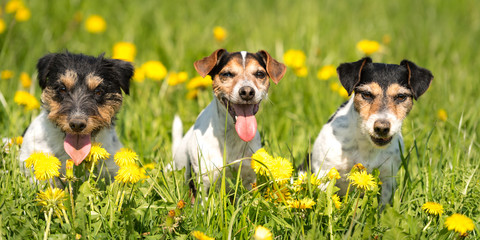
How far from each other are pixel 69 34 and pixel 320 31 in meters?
4.33

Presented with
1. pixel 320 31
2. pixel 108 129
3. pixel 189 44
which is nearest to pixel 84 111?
pixel 108 129

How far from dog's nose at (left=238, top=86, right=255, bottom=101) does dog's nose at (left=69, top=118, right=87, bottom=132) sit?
1352mm

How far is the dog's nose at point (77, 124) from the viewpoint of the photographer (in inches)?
162

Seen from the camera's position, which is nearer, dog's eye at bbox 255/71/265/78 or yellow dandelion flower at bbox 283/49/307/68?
dog's eye at bbox 255/71/265/78

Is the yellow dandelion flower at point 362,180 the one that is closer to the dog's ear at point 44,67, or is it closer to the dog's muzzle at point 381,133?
the dog's muzzle at point 381,133

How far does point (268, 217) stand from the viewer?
3.78 meters

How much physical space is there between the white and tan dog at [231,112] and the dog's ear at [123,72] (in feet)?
2.14

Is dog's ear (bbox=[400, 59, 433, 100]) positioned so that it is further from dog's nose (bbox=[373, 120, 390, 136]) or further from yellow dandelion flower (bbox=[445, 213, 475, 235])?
yellow dandelion flower (bbox=[445, 213, 475, 235])

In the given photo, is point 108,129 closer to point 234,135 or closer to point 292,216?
point 234,135

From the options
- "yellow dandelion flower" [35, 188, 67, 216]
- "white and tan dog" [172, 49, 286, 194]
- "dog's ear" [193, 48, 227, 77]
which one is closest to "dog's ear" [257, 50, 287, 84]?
"white and tan dog" [172, 49, 286, 194]

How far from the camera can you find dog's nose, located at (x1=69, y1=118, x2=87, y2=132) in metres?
4.12

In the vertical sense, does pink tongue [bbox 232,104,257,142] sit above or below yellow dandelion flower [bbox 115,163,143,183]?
above

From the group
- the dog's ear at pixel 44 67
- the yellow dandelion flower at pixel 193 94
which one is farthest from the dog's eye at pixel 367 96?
the dog's ear at pixel 44 67

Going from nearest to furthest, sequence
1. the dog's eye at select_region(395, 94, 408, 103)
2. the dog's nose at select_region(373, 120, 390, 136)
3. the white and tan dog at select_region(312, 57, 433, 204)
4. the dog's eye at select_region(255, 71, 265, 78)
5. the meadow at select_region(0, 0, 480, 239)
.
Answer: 1. the meadow at select_region(0, 0, 480, 239)
2. the dog's nose at select_region(373, 120, 390, 136)
3. the white and tan dog at select_region(312, 57, 433, 204)
4. the dog's eye at select_region(395, 94, 408, 103)
5. the dog's eye at select_region(255, 71, 265, 78)
